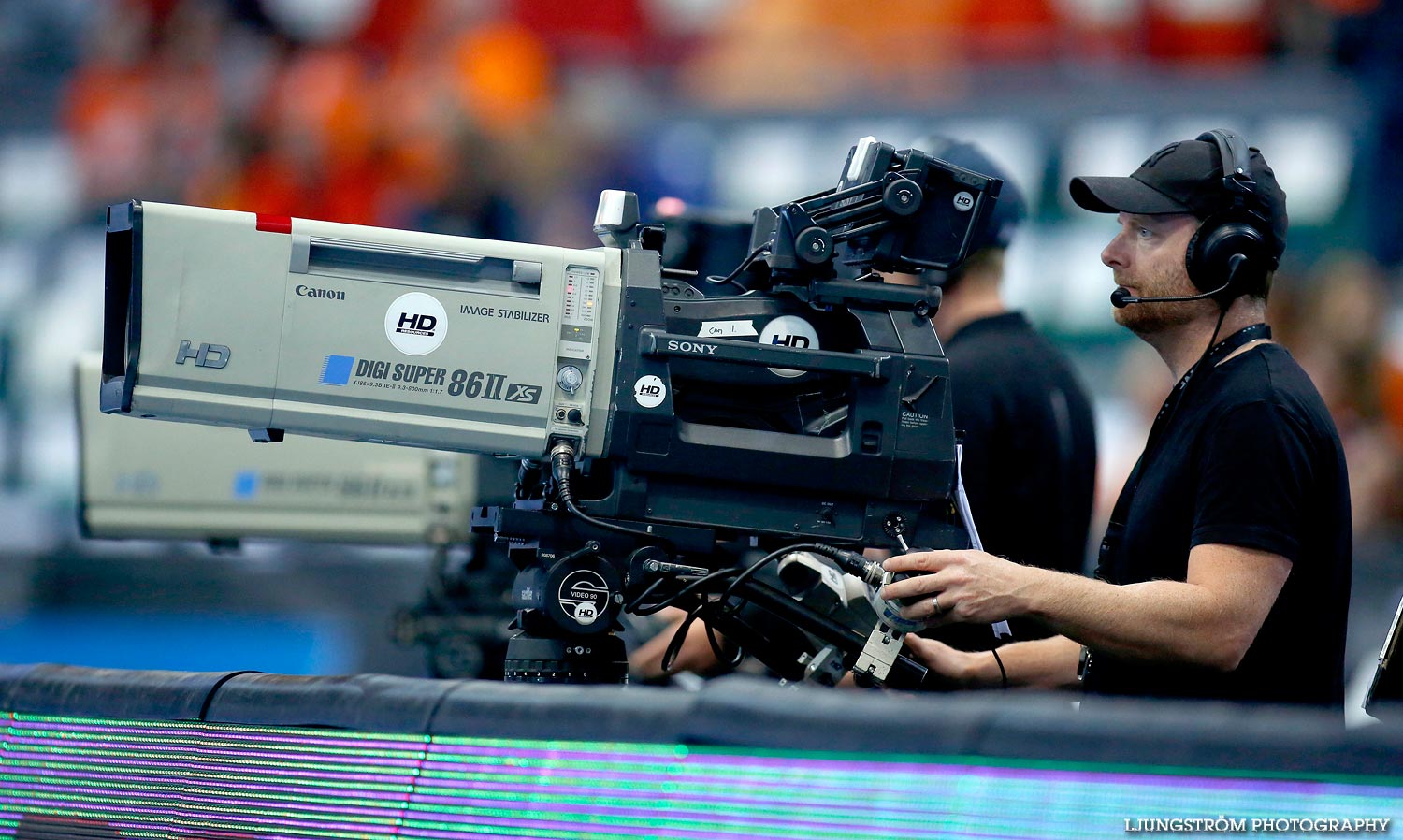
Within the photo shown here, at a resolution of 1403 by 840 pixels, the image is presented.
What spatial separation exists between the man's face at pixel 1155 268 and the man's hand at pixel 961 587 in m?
0.54

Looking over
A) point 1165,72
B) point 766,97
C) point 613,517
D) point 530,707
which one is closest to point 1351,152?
point 1165,72

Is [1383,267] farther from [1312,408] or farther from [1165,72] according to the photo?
[1312,408]

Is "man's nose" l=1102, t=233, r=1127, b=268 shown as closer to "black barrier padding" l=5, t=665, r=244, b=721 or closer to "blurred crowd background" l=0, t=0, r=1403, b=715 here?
"black barrier padding" l=5, t=665, r=244, b=721

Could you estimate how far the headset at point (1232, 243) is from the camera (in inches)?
102

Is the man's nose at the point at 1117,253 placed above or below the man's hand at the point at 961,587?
above

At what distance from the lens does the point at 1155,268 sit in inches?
107

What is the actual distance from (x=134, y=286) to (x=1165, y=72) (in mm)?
6199

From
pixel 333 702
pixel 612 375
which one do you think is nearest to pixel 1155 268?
pixel 612 375

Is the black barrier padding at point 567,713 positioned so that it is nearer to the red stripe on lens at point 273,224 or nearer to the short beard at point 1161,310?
the red stripe on lens at point 273,224

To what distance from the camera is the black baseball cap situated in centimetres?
265

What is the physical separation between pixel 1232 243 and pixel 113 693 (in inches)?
75.0

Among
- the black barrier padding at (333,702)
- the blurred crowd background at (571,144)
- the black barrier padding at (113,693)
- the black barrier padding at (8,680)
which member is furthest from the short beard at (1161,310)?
the blurred crowd background at (571,144)

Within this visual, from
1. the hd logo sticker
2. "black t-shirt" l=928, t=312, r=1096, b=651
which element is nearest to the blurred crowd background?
"black t-shirt" l=928, t=312, r=1096, b=651

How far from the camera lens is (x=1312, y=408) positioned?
250 centimetres
